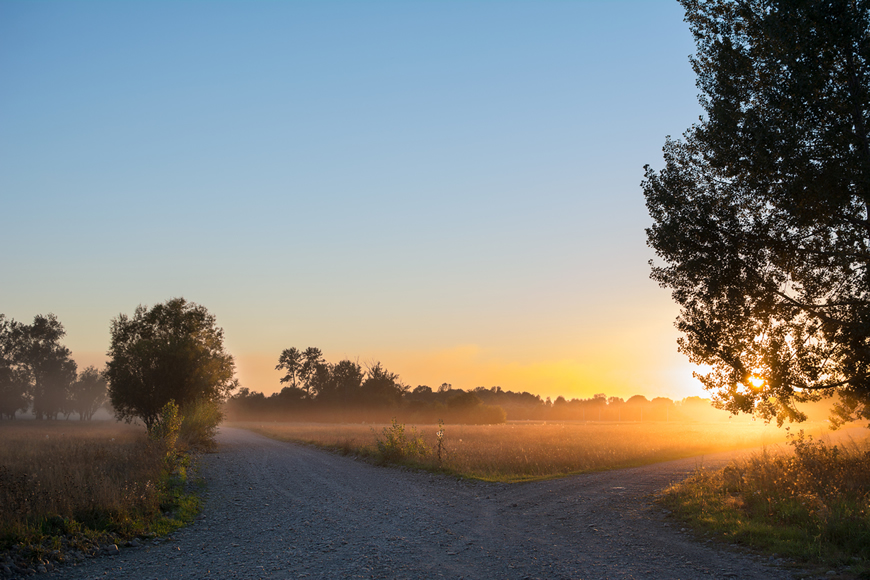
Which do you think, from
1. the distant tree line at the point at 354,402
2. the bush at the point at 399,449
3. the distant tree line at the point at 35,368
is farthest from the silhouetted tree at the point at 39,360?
the bush at the point at 399,449

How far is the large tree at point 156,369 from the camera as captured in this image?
32.3m

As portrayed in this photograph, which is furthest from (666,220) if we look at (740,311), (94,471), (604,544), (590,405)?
(590,405)

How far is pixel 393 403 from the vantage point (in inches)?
3406

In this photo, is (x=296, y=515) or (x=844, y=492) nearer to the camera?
(x=844, y=492)

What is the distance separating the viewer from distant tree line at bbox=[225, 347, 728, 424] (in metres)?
79.9

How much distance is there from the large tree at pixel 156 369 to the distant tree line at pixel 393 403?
30836 millimetres

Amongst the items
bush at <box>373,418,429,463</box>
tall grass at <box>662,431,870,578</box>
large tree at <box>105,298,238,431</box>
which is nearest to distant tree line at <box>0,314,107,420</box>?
large tree at <box>105,298,238,431</box>

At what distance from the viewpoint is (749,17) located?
11820mm

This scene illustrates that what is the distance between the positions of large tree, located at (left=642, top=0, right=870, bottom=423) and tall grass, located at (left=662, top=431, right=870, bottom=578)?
1772 millimetres

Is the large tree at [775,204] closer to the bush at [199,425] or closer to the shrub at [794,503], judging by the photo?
the shrub at [794,503]

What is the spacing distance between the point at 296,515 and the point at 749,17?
16.3 m

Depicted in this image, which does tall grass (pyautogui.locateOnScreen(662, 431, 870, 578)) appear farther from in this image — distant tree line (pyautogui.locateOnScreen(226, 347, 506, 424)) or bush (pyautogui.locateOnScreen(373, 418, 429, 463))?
distant tree line (pyautogui.locateOnScreen(226, 347, 506, 424))

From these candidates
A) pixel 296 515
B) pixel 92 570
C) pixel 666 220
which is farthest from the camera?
pixel 666 220

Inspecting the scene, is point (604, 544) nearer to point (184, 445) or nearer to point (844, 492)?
point (844, 492)
